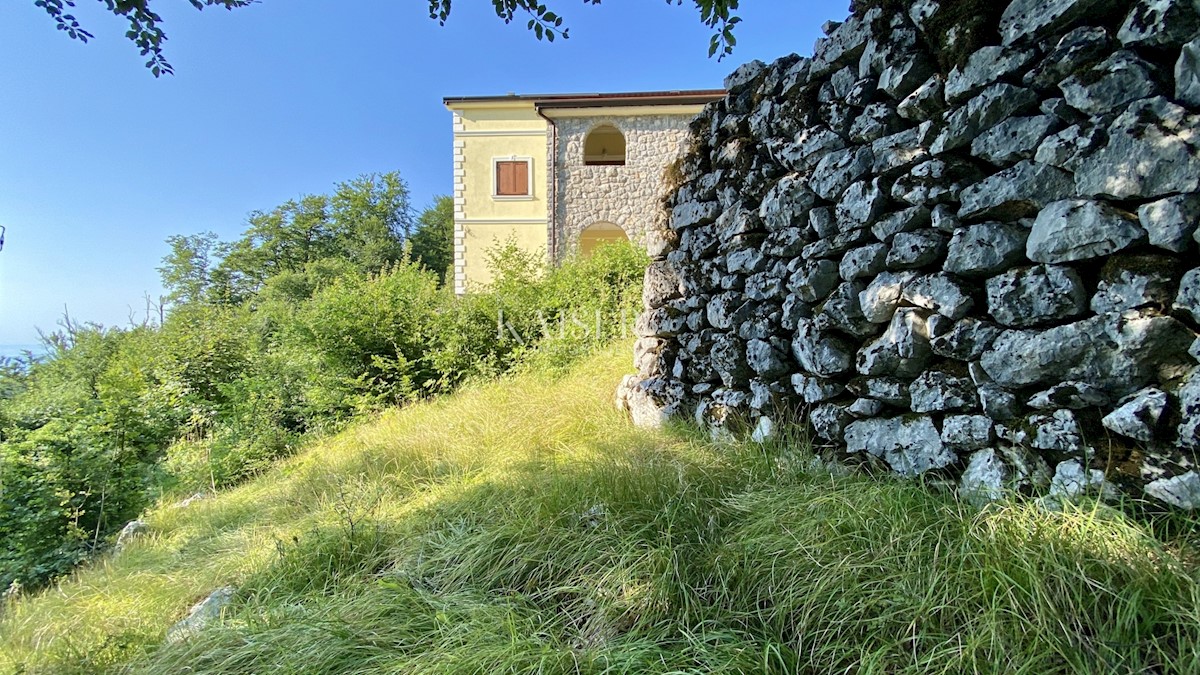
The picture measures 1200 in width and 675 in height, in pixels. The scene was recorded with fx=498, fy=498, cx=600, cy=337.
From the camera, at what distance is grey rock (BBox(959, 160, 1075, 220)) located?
65.0 inches

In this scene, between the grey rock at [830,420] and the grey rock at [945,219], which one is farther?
the grey rock at [830,420]

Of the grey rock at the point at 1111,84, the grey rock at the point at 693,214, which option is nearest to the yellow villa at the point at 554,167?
the grey rock at the point at 693,214

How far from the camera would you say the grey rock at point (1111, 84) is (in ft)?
4.82

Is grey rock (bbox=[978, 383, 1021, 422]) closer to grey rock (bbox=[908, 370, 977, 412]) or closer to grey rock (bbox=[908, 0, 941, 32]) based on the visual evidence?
grey rock (bbox=[908, 370, 977, 412])

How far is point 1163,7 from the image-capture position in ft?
4.61

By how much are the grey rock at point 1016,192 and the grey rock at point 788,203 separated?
81 cm

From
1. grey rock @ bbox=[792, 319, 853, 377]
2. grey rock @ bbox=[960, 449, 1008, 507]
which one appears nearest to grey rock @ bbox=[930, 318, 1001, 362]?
grey rock @ bbox=[960, 449, 1008, 507]

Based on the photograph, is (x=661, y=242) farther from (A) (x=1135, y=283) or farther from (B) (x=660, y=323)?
(A) (x=1135, y=283)

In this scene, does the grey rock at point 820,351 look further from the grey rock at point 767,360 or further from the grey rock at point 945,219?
the grey rock at point 945,219

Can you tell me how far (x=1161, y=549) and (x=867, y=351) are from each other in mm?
1133

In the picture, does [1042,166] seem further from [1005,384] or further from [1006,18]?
[1005,384]

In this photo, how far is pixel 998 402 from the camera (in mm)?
1800

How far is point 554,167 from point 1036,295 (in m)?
13.3

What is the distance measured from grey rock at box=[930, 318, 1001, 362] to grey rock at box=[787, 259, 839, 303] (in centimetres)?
62
